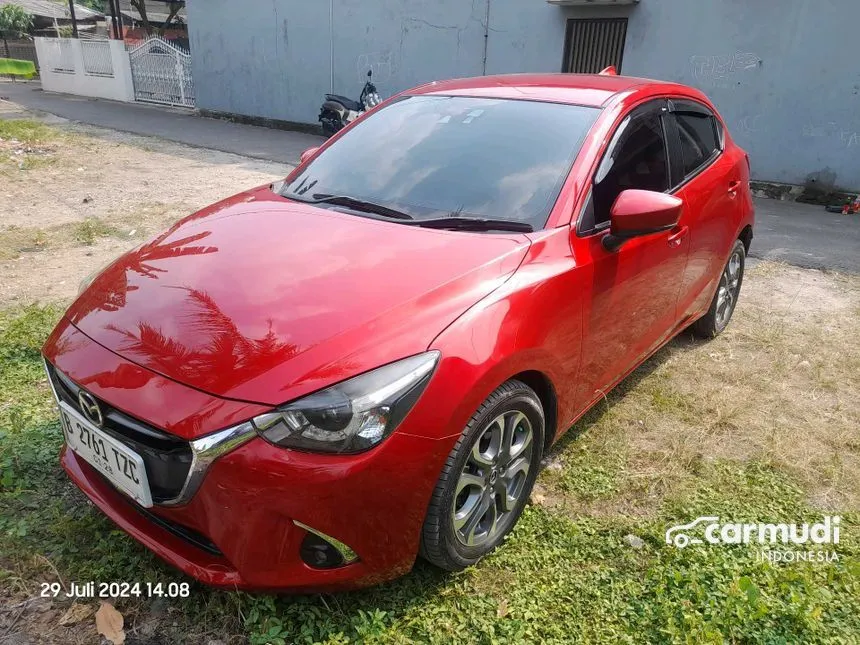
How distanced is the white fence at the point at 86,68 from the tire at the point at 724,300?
20.3m

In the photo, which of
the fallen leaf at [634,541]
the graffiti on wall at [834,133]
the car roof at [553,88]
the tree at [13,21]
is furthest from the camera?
the tree at [13,21]

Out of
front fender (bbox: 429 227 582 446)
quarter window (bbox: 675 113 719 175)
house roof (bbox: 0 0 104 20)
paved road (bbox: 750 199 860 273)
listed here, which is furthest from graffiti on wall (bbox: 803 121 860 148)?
house roof (bbox: 0 0 104 20)

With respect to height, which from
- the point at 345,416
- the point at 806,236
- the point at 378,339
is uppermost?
the point at 378,339

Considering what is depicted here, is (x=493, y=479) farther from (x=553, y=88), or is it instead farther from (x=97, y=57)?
(x=97, y=57)

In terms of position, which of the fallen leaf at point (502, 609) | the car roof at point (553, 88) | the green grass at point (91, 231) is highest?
the car roof at point (553, 88)

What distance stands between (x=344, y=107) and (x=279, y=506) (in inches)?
465

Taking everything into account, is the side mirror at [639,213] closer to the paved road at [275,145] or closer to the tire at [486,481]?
the tire at [486,481]

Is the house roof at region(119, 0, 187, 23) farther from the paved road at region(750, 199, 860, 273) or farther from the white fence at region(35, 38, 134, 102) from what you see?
the paved road at region(750, 199, 860, 273)

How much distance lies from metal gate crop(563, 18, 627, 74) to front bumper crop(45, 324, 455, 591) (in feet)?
32.5

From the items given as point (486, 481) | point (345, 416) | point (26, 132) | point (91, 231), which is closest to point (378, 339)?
point (345, 416)

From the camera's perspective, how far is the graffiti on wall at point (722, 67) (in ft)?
29.7

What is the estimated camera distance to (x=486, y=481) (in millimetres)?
2197

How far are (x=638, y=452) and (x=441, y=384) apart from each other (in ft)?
5.19

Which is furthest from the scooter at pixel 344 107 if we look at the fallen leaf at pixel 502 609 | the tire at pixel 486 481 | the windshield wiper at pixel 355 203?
the fallen leaf at pixel 502 609
